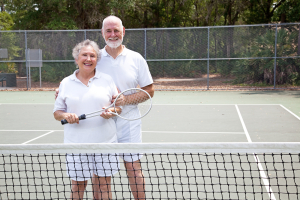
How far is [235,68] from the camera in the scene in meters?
16.6

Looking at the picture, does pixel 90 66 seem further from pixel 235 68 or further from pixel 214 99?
pixel 235 68

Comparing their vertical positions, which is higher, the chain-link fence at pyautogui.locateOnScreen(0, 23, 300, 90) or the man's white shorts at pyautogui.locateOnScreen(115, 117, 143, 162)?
the chain-link fence at pyautogui.locateOnScreen(0, 23, 300, 90)

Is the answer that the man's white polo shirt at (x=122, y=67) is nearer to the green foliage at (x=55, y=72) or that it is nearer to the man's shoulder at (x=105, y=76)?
the man's shoulder at (x=105, y=76)

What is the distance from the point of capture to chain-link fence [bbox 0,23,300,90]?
49.4ft

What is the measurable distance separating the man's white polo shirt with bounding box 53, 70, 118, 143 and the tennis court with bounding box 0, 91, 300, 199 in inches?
24.8

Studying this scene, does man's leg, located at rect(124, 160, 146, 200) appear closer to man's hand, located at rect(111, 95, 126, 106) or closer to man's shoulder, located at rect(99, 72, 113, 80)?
man's hand, located at rect(111, 95, 126, 106)

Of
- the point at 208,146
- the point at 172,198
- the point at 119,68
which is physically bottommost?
the point at 172,198

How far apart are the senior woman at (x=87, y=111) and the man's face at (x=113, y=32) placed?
16 cm

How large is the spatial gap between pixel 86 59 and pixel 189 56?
16.4 meters

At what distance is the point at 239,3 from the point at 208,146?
19673 mm

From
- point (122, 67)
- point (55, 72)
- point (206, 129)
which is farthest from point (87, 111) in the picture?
point (55, 72)

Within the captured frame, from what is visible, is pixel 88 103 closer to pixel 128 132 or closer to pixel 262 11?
pixel 128 132

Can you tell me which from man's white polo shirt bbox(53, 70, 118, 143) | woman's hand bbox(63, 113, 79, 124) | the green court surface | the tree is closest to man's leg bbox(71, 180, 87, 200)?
man's white polo shirt bbox(53, 70, 118, 143)

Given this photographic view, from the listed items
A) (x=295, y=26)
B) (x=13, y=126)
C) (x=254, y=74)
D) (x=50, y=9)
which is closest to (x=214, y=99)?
(x=254, y=74)
